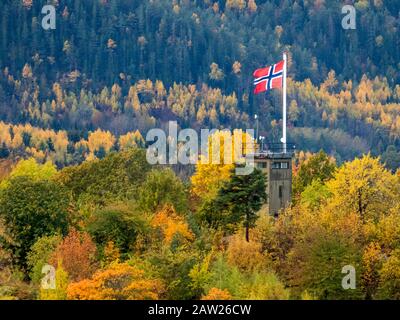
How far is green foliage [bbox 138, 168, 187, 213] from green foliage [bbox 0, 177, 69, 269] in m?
11.8

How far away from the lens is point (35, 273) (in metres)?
125

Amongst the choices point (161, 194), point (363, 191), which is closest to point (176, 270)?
point (363, 191)

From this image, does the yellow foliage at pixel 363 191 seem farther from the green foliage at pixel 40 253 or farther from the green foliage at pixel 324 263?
the green foliage at pixel 40 253

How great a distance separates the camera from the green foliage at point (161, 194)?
146 metres

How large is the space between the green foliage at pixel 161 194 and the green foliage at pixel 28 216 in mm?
11784

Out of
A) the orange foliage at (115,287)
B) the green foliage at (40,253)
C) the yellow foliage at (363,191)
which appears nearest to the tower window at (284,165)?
the yellow foliage at (363,191)

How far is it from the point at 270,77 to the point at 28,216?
1217 inches

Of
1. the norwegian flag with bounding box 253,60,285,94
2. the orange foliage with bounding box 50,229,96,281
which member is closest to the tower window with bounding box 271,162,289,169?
the norwegian flag with bounding box 253,60,285,94

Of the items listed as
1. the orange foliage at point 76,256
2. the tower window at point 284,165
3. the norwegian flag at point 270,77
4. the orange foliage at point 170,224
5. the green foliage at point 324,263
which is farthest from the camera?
the norwegian flag at point 270,77

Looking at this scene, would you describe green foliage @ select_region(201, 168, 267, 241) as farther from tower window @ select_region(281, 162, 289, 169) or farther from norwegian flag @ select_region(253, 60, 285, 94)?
norwegian flag @ select_region(253, 60, 285, 94)

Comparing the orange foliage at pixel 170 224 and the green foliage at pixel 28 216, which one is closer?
the green foliage at pixel 28 216

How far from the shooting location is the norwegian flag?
145788mm

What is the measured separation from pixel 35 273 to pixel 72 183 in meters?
45.7
